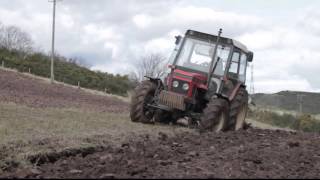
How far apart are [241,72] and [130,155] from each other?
27.1ft

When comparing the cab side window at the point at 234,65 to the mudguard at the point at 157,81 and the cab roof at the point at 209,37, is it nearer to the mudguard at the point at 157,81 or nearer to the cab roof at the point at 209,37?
the cab roof at the point at 209,37

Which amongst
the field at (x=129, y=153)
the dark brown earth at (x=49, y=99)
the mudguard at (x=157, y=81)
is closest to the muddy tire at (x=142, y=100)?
the mudguard at (x=157, y=81)

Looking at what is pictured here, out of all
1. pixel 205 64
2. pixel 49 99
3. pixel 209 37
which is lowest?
pixel 49 99

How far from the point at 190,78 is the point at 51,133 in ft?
13.9

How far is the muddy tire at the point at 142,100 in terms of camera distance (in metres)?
14.9

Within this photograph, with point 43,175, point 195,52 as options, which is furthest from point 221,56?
point 43,175

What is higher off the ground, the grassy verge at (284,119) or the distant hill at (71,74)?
the distant hill at (71,74)

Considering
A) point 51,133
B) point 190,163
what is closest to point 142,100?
point 51,133

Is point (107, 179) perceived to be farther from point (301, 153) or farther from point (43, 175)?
point (301, 153)

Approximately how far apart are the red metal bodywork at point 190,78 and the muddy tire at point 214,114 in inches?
21.9

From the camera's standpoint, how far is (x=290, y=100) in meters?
67.6

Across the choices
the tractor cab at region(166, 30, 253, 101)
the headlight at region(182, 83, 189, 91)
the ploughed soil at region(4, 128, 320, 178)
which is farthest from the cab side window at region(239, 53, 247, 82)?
the ploughed soil at region(4, 128, 320, 178)

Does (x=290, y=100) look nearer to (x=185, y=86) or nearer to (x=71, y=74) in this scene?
(x=71, y=74)

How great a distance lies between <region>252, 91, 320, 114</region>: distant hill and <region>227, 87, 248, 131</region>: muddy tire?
157ft
